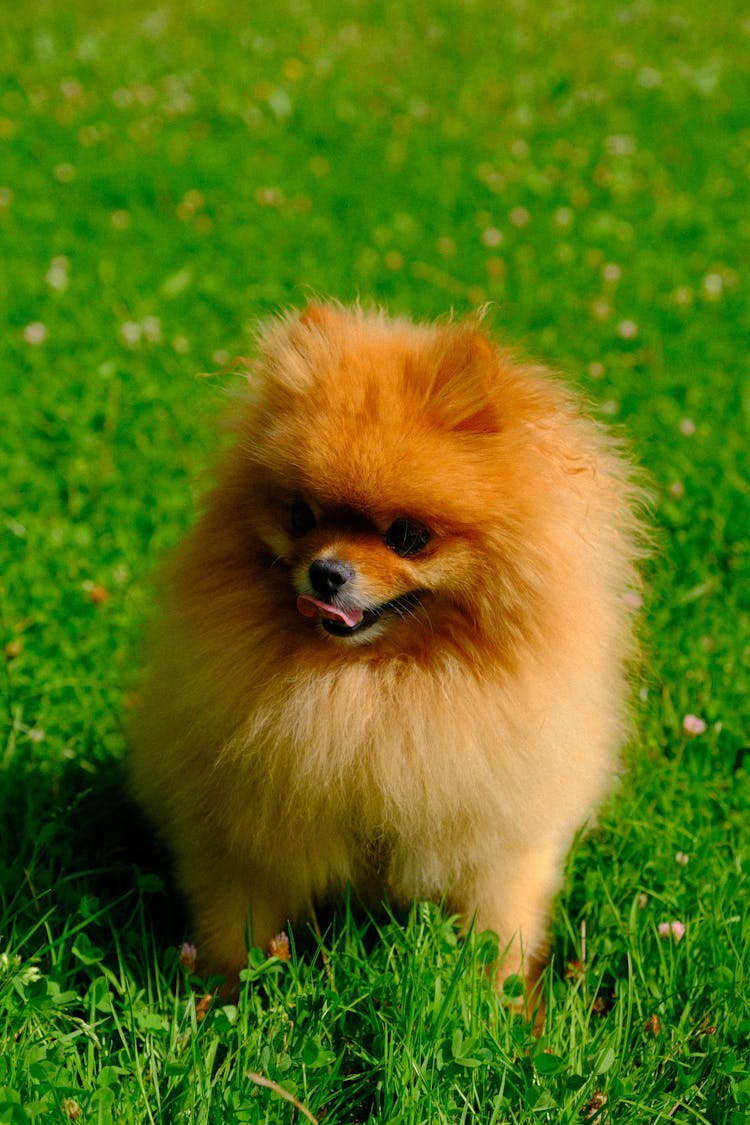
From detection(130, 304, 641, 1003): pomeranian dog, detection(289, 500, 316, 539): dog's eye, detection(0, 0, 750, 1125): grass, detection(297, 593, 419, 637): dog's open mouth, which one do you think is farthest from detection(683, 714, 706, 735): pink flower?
detection(289, 500, 316, 539): dog's eye

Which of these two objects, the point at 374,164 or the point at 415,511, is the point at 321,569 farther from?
the point at 374,164

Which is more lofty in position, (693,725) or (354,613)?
(354,613)

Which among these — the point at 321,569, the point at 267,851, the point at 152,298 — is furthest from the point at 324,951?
the point at 152,298

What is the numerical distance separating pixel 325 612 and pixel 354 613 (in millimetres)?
60

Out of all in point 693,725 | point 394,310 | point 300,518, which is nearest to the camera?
point 300,518

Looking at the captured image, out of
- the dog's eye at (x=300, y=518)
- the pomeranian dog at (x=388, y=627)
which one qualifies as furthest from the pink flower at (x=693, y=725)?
the dog's eye at (x=300, y=518)

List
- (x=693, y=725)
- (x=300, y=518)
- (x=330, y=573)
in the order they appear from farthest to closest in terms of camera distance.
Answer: (x=693, y=725), (x=300, y=518), (x=330, y=573)

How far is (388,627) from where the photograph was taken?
7.63 feet

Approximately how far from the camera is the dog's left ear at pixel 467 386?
7.36 feet

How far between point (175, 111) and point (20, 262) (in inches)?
90.1

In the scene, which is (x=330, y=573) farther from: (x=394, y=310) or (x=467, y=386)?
(x=394, y=310)

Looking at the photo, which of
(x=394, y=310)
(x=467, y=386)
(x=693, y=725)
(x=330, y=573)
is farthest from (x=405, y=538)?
(x=394, y=310)

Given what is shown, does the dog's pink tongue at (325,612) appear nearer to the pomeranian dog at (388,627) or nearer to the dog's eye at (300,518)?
the pomeranian dog at (388,627)

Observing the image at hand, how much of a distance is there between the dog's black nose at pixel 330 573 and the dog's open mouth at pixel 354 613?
65mm
